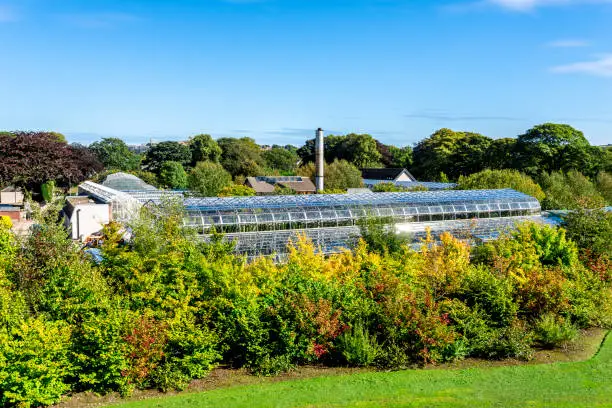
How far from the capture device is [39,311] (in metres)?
16.1

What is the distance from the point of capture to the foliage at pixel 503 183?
143 feet

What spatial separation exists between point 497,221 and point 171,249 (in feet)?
72.9

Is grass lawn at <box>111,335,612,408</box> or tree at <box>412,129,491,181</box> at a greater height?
tree at <box>412,129,491,181</box>

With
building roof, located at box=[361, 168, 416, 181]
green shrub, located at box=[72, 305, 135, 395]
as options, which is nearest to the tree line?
building roof, located at box=[361, 168, 416, 181]

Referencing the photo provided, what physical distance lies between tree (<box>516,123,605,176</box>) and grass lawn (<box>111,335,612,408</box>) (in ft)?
149

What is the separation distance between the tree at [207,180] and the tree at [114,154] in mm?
43148

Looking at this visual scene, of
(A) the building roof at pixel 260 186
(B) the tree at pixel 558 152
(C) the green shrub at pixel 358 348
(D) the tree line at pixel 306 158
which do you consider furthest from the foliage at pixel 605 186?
(C) the green shrub at pixel 358 348

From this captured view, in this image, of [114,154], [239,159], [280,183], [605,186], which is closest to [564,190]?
[605,186]

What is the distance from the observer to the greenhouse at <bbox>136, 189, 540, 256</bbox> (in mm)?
26969

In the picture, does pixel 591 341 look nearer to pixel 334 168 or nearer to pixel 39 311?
pixel 39 311

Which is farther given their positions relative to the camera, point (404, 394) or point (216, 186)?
point (216, 186)

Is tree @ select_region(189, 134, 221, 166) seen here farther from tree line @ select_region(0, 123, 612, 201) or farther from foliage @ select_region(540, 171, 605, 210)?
foliage @ select_region(540, 171, 605, 210)

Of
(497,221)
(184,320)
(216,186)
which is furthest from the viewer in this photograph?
(216,186)

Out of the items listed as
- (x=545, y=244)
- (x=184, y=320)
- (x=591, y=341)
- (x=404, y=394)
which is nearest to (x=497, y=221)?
(x=545, y=244)
